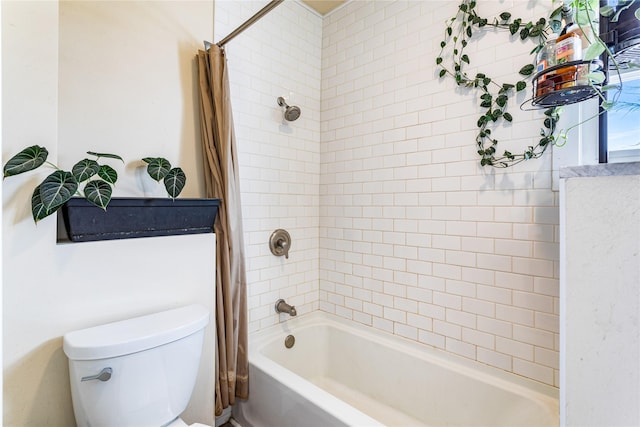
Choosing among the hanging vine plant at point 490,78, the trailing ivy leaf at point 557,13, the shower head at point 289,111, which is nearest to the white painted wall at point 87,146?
the shower head at point 289,111

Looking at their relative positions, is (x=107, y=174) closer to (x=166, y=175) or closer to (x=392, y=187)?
(x=166, y=175)

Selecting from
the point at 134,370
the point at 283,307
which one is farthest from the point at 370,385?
the point at 134,370

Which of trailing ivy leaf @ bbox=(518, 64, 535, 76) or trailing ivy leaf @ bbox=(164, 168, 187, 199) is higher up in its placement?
trailing ivy leaf @ bbox=(518, 64, 535, 76)

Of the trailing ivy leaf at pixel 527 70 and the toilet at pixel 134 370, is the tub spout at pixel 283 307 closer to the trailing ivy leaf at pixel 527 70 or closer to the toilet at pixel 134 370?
the toilet at pixel 134 370

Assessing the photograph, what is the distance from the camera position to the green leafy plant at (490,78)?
136cm

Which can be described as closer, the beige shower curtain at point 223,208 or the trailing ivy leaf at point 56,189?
the trailing ivy leaf at point 56,189

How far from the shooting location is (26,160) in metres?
0.99

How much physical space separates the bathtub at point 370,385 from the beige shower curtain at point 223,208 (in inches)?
6.3

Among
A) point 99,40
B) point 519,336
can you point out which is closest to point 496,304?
point 519,336

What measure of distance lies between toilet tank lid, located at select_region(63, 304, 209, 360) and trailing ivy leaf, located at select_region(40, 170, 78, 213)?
46 cm

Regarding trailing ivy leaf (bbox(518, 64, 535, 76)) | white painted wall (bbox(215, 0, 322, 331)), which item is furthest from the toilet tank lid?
trailing ivy leaf (bbox(518, 64, 535, 76))

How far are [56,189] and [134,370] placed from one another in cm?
68

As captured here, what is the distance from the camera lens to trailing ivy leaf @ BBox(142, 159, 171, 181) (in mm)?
1330

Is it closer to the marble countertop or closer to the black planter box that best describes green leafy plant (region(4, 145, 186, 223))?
the black planter box
